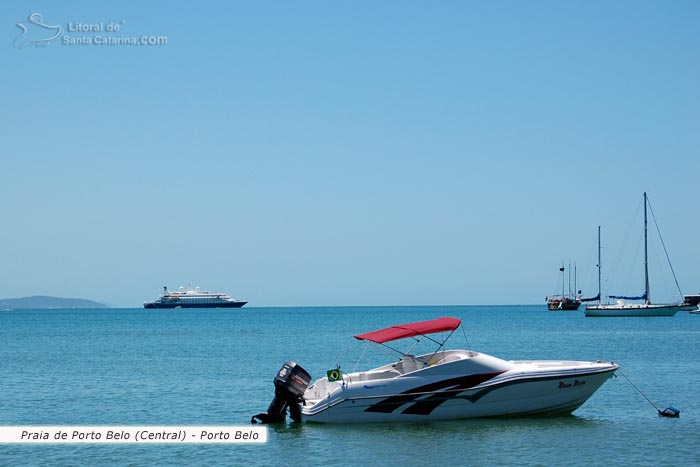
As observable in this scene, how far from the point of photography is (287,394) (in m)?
27.4

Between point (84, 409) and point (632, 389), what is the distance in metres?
22.0

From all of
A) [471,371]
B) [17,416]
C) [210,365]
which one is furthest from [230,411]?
[210,365]

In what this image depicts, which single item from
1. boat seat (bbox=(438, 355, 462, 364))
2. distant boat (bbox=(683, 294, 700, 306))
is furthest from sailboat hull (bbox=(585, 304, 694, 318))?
boat seat (bbox=(438, 355, 462, 364))

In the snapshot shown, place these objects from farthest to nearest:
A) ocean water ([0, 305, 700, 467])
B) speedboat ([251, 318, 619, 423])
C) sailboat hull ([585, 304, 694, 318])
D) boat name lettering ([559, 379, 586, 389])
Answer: sailboat hull ([585, 304, 694, 318]) < boat name lettering ([559, 379, 586, 389]) < speedboat ([251, 318, 619, 423]) < ocean water ([0, 305, 700, 467])

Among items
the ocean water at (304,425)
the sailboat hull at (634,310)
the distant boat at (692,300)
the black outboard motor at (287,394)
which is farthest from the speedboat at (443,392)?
the distant boat at (692,300)

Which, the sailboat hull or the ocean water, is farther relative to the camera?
the sailboat hull

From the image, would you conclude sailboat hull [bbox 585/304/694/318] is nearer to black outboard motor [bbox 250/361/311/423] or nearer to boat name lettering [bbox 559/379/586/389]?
boat name lettering [bbox 559/379/586/389]

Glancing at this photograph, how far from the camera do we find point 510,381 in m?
27.0

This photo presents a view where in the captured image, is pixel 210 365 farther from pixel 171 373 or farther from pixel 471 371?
pixel 471 371

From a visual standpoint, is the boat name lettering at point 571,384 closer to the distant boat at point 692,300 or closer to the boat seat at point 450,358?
the boat seat at point 450,358

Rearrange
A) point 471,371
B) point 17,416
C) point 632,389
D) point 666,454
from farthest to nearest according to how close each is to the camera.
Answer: point 632,389 → point 17,416 → point 471,371 → point 666,454

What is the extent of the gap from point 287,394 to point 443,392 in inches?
193

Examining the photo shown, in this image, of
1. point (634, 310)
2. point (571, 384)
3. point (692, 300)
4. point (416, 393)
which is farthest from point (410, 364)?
point (692, 300)

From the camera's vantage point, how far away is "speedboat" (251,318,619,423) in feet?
88.2
